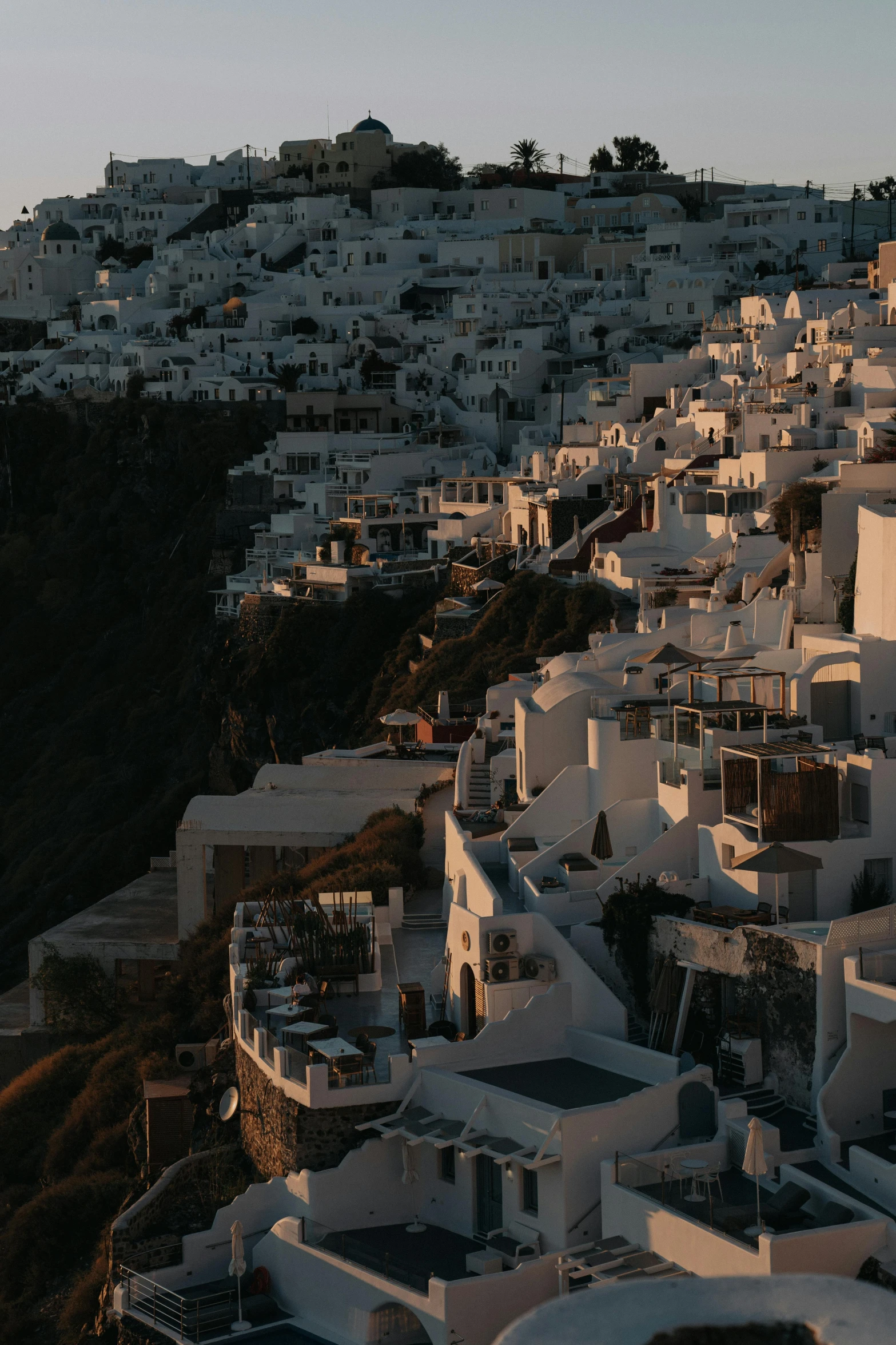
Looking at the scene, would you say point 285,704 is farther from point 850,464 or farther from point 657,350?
point 657,350

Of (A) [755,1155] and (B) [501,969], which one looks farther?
(B) [501,969]

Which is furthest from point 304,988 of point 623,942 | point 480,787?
point 480,787

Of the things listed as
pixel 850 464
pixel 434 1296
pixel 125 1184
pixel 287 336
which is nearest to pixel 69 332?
pixel 287 336

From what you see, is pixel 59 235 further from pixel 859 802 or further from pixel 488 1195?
pixel 488 1195

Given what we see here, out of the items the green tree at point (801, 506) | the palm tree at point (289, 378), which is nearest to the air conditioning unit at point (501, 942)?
the green tree at point (801, 506)

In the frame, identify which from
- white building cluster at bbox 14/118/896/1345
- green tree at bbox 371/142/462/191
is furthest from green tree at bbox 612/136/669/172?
white building cluster at bbox 14/118/896/1345

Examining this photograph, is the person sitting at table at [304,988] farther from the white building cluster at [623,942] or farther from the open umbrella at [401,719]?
the open umbrella at [401,719]
